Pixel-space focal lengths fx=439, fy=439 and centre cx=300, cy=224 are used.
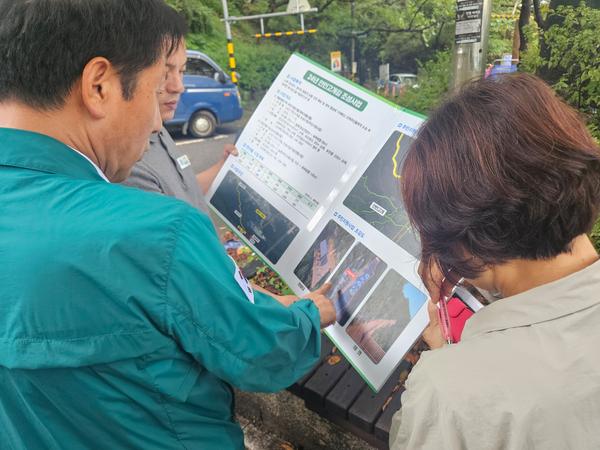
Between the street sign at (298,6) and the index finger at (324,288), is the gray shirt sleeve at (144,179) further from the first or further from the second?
the street sign at (298,6)

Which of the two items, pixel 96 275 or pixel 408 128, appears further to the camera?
pixel 408 128

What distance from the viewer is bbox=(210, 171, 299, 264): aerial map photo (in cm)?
176

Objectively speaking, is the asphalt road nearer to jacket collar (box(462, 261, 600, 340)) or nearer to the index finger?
the index finger

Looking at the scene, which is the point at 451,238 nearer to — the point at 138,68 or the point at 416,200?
the point at 416,200

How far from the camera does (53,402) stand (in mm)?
874

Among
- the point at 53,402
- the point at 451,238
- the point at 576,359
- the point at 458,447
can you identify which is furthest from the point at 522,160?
the point at 53,402

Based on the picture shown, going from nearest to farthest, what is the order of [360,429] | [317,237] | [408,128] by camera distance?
[408,128], [317,237], [360,429]

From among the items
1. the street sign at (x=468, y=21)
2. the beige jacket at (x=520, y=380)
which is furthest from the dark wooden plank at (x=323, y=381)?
the street sign at (x=468, y=21)

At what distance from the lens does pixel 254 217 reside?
1.89 m

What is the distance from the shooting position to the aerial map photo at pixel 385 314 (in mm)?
1349

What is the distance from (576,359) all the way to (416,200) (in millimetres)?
399

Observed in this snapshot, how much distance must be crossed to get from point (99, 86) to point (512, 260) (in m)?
0.94

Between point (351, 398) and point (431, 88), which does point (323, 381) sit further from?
point (431, 88)

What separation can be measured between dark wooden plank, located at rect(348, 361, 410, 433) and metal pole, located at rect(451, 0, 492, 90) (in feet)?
7.04
